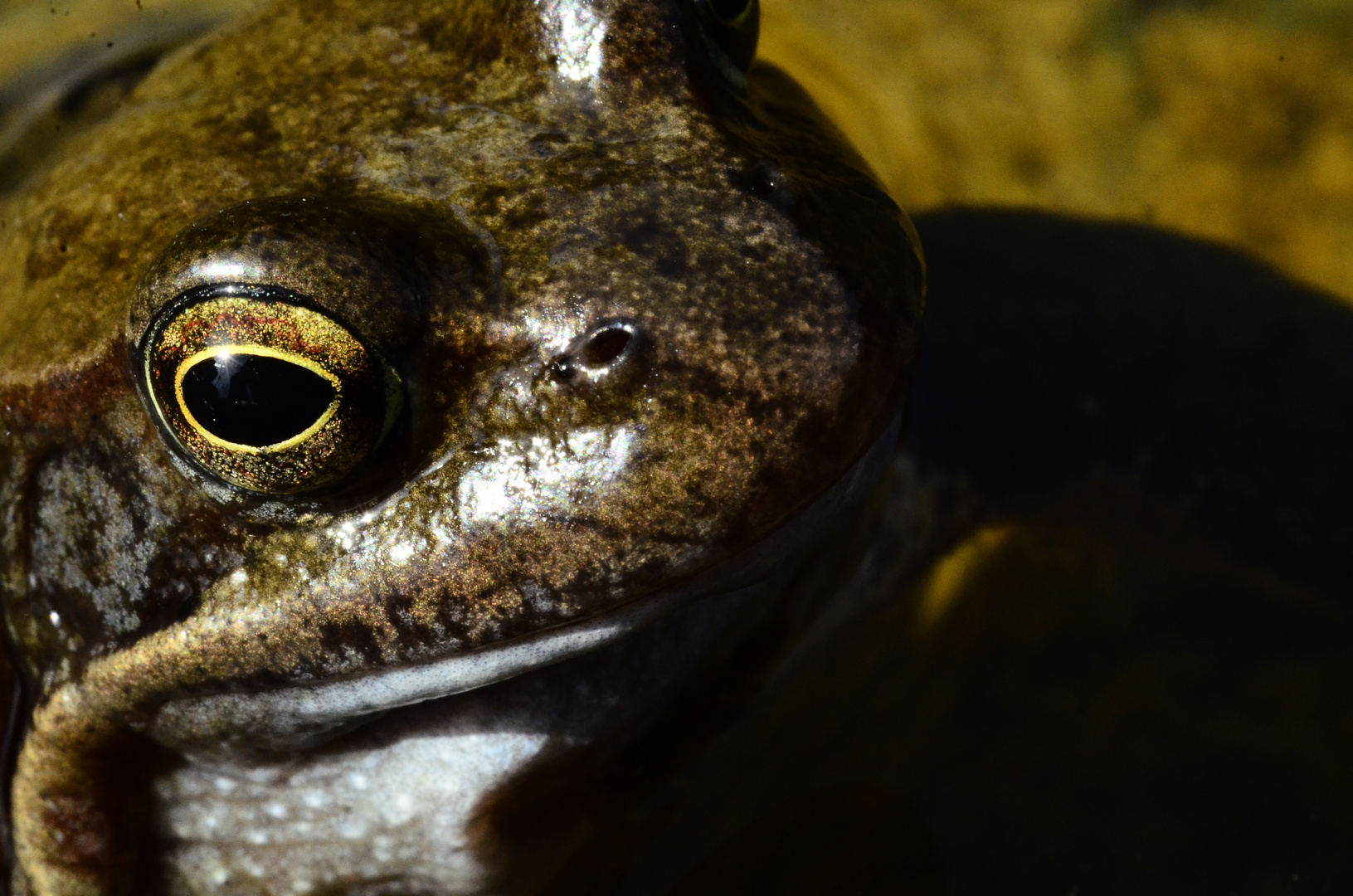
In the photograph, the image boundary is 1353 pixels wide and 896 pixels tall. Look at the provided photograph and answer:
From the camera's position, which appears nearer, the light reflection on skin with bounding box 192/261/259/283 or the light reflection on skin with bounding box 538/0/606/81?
the light reflection on skin with bounding box 192/261/259/283

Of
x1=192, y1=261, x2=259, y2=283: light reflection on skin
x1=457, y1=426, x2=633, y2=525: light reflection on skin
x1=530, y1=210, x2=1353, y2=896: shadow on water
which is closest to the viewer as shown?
x1=192, y1=261, x2=259, y2=283: light reflection on skin

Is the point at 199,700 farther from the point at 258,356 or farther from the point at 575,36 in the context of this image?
the point at 575,36

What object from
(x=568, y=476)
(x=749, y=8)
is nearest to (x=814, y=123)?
(x=749, y=8)

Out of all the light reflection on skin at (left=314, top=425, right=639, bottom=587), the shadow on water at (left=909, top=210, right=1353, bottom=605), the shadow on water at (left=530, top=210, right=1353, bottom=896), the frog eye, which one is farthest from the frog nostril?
the shadow on water at (left=909, top=210, right=1353, bottom=605)

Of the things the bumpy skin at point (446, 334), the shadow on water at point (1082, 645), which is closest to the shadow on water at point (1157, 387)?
the shadow on water at point (1082, 645)

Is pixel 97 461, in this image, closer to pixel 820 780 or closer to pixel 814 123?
pixel 814 123

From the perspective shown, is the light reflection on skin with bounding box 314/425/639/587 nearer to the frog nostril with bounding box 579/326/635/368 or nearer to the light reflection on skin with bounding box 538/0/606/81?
the frog nostril with bounding box 579/326/635/368
